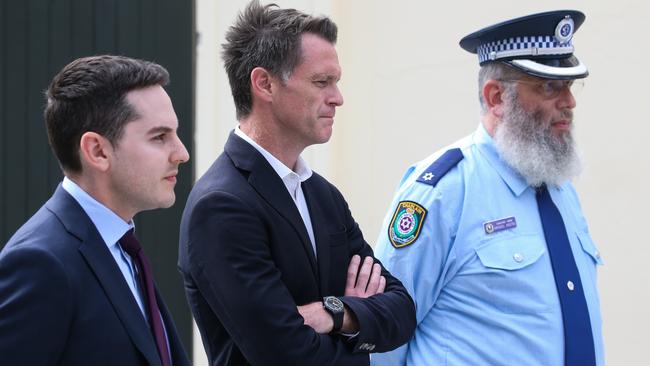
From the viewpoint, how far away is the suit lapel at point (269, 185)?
115 inches

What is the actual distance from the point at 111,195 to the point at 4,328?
47 cm

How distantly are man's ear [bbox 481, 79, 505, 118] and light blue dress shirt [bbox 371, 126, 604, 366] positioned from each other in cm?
19

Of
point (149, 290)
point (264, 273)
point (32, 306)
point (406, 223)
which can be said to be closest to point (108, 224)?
point (149, 290)

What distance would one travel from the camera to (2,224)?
5227 mm

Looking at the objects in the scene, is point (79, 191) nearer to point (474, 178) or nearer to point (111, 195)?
point (111, 195)

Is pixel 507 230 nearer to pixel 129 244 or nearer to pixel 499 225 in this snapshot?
pixel 499 225

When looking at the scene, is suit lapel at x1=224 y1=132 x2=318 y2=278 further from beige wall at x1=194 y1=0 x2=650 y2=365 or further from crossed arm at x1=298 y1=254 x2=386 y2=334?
beige wall at x1=194 y1=0 x2=650 y2=365

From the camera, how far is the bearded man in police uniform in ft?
10.6

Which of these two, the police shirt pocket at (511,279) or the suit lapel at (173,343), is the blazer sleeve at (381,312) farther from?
the suit lapel at (173,343)

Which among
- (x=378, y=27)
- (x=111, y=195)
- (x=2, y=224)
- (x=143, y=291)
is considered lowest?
(x=2, y=224)

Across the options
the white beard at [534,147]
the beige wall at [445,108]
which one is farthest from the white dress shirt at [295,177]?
the beige wall at [445,108]

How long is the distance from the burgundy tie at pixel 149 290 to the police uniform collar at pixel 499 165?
137 centimetres

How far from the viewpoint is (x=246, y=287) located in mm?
2709

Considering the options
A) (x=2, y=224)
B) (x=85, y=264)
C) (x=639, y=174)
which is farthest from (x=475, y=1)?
(x=85, y=264)
